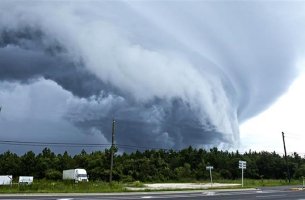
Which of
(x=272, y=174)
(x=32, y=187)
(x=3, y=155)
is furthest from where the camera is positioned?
(x=3, y=155)

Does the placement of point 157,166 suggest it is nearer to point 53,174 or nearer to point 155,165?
point 155,165

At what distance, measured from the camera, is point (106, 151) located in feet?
393

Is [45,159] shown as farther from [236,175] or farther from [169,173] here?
[236,175]

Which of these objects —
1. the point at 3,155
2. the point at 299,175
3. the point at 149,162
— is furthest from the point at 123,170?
the point at 3,155

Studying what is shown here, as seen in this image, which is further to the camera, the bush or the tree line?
the bush

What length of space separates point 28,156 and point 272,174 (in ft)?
279

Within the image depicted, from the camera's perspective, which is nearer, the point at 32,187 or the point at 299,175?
the point at 32,187

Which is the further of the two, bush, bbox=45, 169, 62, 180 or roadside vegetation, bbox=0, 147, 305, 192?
bush, bbox=45, 169, 62, 180

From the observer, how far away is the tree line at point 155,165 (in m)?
112

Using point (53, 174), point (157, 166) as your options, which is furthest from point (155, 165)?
point (53, 174)

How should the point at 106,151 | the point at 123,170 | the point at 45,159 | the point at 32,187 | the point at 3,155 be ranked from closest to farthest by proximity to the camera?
the point at 32,187, the point at 123,170, the point at 106,151, the point at 45,159, the point at 3,155

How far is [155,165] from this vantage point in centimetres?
11931

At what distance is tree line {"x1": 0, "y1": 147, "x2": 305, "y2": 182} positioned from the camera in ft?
367

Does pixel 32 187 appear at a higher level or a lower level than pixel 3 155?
lower
